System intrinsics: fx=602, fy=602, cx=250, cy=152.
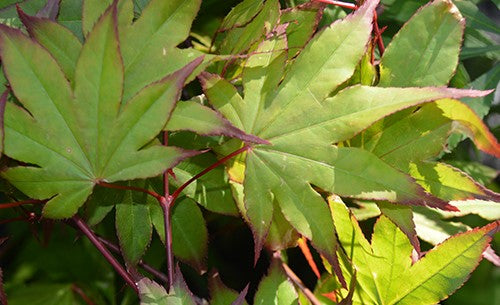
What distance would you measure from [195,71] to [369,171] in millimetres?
182

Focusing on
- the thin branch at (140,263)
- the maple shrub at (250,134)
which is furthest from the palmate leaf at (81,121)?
the thin branch at (140,263)

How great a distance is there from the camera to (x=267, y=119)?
0.57 meters

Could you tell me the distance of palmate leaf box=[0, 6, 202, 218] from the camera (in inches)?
19.8

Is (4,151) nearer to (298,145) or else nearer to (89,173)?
(89,173)

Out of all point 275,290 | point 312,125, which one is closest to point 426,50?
point 312,125

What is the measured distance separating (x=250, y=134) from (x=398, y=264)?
0.20 meters

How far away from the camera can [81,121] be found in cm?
52

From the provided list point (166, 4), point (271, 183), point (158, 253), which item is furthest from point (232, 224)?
point (166, 4)

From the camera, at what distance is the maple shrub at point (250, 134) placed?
1.68ft

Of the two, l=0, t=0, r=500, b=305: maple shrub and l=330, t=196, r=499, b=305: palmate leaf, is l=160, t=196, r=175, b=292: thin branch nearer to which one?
l=0, t=0, r=500, b=305: maple shrub

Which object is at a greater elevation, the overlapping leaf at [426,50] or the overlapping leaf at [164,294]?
the overlapping leaf at [426,50]

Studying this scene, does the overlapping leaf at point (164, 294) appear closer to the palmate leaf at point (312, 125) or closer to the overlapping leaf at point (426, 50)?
the palmate leaf at point (312, 125)

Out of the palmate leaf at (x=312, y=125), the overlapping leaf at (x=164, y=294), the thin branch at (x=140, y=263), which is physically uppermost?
the palmate leaf at (x=312, y=125)

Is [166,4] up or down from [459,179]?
up
